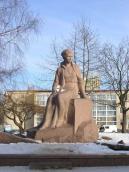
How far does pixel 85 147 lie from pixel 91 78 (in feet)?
73.6

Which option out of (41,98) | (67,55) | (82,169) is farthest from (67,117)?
(41,98)

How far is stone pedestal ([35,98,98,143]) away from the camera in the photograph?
61.3 ft

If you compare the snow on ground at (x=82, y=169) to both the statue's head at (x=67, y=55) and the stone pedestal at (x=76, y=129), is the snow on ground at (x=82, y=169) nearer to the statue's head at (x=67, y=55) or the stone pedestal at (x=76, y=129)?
the stone pedestal at (x=76, y=129)

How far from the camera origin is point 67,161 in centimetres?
1163

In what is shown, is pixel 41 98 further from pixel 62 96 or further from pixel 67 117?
pixel 62 96

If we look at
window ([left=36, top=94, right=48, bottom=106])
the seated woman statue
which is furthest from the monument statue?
window ([left=36, top=94, right=48, bottom=106])

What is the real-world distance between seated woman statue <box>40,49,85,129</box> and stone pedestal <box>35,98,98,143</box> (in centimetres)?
31

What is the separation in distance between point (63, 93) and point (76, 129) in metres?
1.63

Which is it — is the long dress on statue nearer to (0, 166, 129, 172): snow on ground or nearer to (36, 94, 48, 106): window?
(0, 166, 129, 172): snow on ground

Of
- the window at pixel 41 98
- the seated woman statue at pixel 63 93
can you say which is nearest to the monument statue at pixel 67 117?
the seated woman statue at pixel 63 93

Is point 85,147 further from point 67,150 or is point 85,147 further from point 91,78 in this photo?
point 91,78

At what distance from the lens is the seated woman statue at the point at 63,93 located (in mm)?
19114

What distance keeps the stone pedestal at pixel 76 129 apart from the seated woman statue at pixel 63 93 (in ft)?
1.02

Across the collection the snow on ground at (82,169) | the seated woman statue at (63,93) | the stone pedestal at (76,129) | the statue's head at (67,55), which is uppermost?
the statue's head at (67,55)
